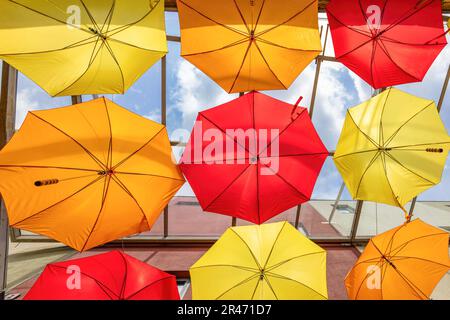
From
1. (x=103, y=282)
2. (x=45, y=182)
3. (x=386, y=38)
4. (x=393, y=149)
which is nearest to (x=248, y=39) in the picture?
(x=386, y=38)

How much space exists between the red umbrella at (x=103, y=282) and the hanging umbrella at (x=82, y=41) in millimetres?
2331

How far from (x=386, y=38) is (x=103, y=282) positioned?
5218mm

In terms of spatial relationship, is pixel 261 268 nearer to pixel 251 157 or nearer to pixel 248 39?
pixel 251 157

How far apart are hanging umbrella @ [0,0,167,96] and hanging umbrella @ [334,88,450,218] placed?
3206 millimetres

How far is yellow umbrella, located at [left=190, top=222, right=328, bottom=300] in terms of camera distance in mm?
3428

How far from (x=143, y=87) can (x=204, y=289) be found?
3815 mm

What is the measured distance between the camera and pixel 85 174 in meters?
3.20

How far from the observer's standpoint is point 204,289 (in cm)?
354

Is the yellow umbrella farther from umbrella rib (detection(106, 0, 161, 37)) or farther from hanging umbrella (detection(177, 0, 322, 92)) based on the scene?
umbrella rib (detection(106, 0, 161, 37))

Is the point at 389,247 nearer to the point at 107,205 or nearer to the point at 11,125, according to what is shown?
the point at 107,205

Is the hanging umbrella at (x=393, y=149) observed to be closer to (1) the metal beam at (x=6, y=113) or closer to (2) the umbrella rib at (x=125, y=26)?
(2) the umbrella rib at (x=125, y=26)
